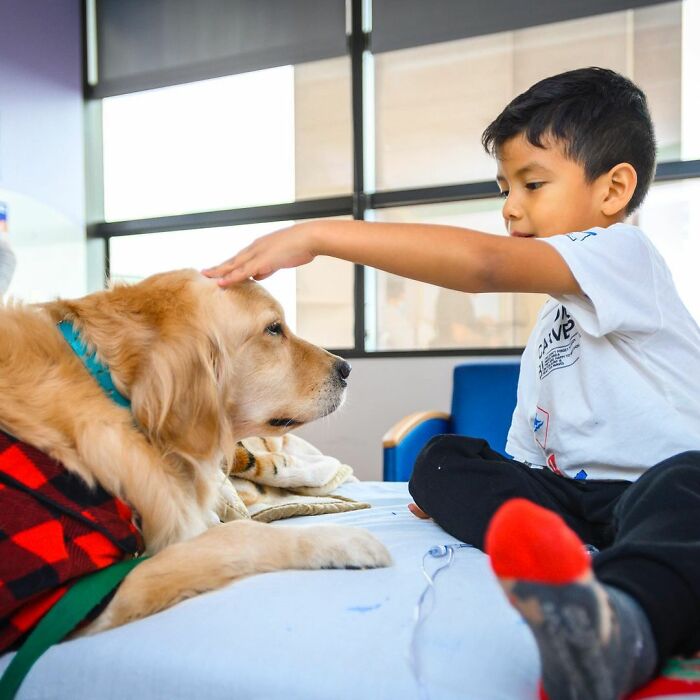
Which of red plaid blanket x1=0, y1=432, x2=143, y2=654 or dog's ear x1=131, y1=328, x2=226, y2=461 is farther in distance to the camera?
dog's ear x1=131, y1=328, x2=226, y2=461

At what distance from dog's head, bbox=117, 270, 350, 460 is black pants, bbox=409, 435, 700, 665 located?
0.27 m

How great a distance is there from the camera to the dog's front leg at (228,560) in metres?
0.85

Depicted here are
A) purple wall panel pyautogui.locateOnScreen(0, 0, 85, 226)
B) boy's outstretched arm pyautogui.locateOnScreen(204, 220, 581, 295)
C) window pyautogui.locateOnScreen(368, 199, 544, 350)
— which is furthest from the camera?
purple wall panel pyautogui.locateOnScreen(0, 0, 85, 226)

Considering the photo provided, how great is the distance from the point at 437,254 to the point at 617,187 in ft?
1.75

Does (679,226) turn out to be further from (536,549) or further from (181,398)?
(536,549)

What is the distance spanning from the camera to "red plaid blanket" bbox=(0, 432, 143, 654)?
0.78m

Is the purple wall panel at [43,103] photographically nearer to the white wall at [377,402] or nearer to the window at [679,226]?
the white wall at [377,402]

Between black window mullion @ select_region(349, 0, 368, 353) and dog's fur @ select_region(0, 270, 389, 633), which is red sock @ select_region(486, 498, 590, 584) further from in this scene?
black window mullion @ select_region(349, 0, 368, 353)

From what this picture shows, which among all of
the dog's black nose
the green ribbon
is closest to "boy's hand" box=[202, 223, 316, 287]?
the dog's black nose

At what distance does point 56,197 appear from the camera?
4121 millimetres

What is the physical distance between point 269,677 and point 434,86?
334cm

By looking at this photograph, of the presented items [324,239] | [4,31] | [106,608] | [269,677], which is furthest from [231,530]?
[4,31]

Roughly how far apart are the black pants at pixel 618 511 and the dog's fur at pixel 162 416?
Result: 221 mm

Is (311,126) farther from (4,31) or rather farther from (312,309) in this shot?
(4,31)
